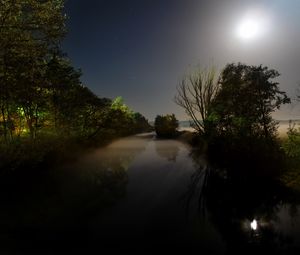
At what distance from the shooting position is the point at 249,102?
2488cm

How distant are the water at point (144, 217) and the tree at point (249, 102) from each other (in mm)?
8380

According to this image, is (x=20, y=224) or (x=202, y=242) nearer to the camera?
(x=202, y=242)

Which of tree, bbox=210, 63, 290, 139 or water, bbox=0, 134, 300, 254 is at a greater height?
tree, bbox=210, 63, 290, 139

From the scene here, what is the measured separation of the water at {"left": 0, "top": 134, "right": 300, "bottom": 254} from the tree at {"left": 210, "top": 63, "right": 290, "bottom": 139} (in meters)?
8.38

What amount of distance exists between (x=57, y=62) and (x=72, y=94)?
193 inches

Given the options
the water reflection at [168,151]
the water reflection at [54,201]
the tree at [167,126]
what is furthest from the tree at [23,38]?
the tree at [167,126]

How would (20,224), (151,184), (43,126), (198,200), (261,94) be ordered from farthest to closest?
(43,126), (261,94), (151,184), (198,200), (20,224)

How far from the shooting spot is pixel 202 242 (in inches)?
328

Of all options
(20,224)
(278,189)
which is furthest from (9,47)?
(278,189)

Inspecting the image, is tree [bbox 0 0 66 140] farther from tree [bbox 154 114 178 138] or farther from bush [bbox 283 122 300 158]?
tree [bbox 154 114 178 138]

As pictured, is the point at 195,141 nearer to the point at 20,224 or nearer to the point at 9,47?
the point at 9,47

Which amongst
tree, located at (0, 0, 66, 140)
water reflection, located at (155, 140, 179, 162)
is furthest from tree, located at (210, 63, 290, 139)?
tree, located at (0, 0, 66, 140)

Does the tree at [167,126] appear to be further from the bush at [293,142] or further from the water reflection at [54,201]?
the bush at [293,142]

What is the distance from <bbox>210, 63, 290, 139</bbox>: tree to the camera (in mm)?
23625
